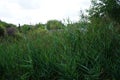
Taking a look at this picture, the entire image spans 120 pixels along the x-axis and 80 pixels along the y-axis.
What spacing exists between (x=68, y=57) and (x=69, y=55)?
147 mm

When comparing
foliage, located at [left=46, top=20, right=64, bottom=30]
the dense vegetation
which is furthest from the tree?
the dense vegetation

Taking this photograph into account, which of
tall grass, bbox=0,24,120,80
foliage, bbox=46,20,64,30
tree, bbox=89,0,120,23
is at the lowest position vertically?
tall grass, bbox=0,24,120,80

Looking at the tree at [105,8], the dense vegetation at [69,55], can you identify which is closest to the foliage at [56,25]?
the dense vegetation at [69,55]

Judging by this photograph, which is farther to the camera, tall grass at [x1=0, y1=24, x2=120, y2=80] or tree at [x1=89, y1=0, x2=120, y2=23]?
tree at [x1=89, y1=0, x2=120, y2=23]

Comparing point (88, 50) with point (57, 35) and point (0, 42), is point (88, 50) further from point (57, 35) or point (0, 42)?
point (0, 42)

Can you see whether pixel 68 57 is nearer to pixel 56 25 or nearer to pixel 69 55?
pixel 69 55

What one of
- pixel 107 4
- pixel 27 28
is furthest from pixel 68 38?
pixel 107 4

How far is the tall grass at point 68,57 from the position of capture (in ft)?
20.3

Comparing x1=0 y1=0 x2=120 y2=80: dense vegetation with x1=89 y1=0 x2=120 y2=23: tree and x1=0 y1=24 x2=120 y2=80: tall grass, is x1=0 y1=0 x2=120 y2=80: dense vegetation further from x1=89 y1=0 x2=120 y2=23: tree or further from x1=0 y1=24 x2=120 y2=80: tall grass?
x1=89 y1=0 x2=120 y2=23: tree

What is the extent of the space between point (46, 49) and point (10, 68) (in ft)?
3.17

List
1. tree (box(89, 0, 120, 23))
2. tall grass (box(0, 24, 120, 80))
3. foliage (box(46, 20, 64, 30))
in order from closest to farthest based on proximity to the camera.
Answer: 1. tall grass (box(0, 24, 120, 80))
2. foliage (box(46, 20, 64, 30))
3. tree (box(89, 0, 120, 23))

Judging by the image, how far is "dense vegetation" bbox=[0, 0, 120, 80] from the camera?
618 centimetres

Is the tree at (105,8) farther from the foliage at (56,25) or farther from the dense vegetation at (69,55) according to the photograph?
the dense vegetation at (69,55)

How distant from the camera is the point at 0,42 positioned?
29.5ft
